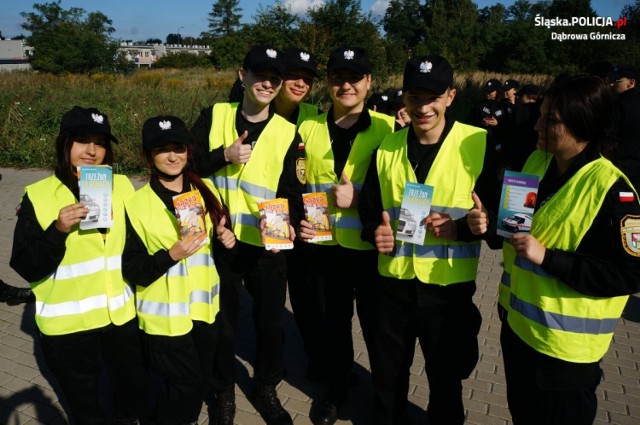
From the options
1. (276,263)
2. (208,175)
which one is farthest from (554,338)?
(208,175)

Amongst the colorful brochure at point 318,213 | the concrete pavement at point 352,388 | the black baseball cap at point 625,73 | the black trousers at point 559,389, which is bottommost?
the concrete pavement at point 352,388

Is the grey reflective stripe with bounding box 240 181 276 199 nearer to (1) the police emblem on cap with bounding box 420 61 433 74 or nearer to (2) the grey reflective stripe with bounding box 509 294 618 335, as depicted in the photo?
(1) the police emblem on cap with bounding box 420 61 433 74

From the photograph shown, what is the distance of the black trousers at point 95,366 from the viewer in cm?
248

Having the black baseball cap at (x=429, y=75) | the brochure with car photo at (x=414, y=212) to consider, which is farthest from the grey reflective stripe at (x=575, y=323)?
the black baseball cap at (x=429, y=75)

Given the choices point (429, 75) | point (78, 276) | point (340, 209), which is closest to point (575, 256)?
point (429, 75)

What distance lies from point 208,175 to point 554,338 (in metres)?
2.21

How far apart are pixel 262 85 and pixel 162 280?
4.49 feet

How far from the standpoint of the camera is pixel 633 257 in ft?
6.06

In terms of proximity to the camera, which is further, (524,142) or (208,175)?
(524,142)

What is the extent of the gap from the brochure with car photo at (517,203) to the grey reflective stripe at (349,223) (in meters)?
1.03

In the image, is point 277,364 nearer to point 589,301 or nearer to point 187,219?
point 187,219

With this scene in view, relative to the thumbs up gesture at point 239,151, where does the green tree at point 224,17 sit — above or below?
above

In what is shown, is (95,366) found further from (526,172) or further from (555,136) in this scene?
(555,136)

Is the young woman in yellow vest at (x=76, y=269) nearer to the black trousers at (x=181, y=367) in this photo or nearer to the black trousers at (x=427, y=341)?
the black trousers at (x=181, y=367)
